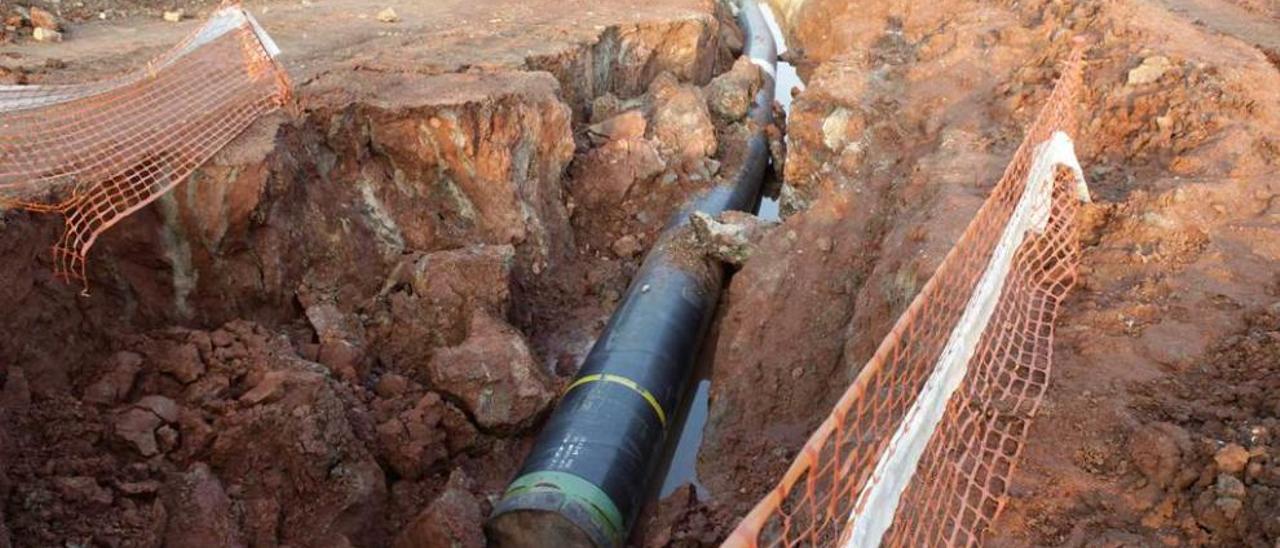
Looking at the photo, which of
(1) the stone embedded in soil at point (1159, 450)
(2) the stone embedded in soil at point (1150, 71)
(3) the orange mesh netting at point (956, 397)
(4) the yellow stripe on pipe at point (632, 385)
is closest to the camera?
(3) the orange mesh netting at point (956, 397)

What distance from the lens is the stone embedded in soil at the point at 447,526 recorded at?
225 inches

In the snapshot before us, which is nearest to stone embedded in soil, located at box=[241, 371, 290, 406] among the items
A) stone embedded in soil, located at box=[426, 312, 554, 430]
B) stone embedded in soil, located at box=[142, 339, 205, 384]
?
stone embedded in soil, located at box=[142, 339, 205, 384]

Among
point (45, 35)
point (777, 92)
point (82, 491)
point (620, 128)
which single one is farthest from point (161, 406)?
point (777, 92)

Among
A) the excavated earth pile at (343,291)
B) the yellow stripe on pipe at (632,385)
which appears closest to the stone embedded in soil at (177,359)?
the excavated earth pile at (343,291)

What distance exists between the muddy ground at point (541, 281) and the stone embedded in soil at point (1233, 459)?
0.01 meters

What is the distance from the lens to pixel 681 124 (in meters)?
11.5

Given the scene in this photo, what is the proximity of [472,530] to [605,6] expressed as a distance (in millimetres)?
9626

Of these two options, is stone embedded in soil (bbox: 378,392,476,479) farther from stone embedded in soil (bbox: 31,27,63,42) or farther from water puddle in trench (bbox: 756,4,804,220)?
stone embedded in soil (bbox: 31,27,63,42)

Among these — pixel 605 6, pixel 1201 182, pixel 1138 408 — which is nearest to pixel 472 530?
pixel 1138 408

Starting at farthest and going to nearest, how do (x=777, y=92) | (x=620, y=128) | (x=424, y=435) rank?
(x=777, y=92) → (x=620, y=128) → (x=424, y=435)

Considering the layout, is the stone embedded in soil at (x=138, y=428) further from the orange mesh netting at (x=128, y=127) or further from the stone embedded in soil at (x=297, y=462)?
the orange mesh netting at (x=128, y=127)

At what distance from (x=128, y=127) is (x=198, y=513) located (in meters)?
3.54

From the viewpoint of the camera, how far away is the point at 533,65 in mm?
9961

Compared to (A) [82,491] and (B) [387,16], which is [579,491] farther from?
(B) [387,16]
